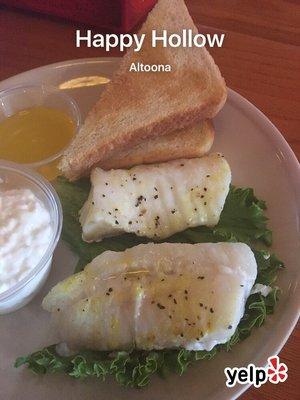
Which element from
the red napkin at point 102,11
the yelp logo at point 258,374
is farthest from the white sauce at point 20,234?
the red napkin at point 102,11

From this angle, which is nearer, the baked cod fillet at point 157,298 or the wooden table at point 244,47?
the baked cod fillet at point 157,298

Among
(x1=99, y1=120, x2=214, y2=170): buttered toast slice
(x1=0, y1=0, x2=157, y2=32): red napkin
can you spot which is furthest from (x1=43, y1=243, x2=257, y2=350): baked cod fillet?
(x1=0, y1=0, x2=157, y2=32): red napkin

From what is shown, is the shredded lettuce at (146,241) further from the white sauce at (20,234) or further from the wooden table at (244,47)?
the wooden table at (244,47)

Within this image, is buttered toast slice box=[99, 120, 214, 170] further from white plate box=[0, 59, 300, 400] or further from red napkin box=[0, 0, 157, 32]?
red napkin box=[0, 0, 157, 32]

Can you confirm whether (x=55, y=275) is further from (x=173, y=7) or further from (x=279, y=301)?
(x=173, y=7)

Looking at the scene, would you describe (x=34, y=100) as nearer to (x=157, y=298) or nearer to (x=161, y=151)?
(x=161, y=151)

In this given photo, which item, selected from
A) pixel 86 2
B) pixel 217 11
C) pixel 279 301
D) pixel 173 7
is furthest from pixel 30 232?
pixel 217 11
